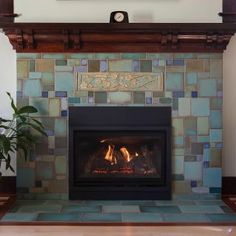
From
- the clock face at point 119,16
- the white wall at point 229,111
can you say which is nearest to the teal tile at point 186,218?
the white wall at point 229,111

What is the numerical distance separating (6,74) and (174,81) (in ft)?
4.52

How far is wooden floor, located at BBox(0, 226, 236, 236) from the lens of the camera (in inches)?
105

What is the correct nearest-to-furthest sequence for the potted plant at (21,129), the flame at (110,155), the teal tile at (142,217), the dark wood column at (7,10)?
the teal tile at (142,217)
the potted plant at (21,129)
the dark wood column at (7,10)
the flame at (110,155)

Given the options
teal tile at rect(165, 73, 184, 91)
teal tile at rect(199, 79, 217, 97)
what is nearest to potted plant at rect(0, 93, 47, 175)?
teal tile at rect(165, 73, 184, 91)

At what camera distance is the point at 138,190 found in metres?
3.46

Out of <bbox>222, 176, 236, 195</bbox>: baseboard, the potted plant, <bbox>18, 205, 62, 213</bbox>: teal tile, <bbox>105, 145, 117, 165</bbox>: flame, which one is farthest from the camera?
<bbox>222, 176, 236, 195</bbox>: baseboard

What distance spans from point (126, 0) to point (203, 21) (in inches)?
25.3

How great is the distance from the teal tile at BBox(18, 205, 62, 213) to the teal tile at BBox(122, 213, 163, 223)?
0.52 meters

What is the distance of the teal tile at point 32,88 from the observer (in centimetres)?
345

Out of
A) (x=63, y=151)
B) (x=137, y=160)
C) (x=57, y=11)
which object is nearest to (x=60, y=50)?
(x=57, y=11)

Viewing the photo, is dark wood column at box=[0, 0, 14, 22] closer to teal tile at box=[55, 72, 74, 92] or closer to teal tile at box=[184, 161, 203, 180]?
teal tile at box=[55, 72, 74, 92]

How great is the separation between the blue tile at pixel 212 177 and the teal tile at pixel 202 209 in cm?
26

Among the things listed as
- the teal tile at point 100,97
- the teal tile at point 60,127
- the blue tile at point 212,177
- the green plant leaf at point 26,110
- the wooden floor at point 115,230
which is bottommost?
the wooden floor at point 115,230

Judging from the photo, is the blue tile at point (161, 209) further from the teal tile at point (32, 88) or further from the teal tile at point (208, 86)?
the teal tile at point (32, 88)
